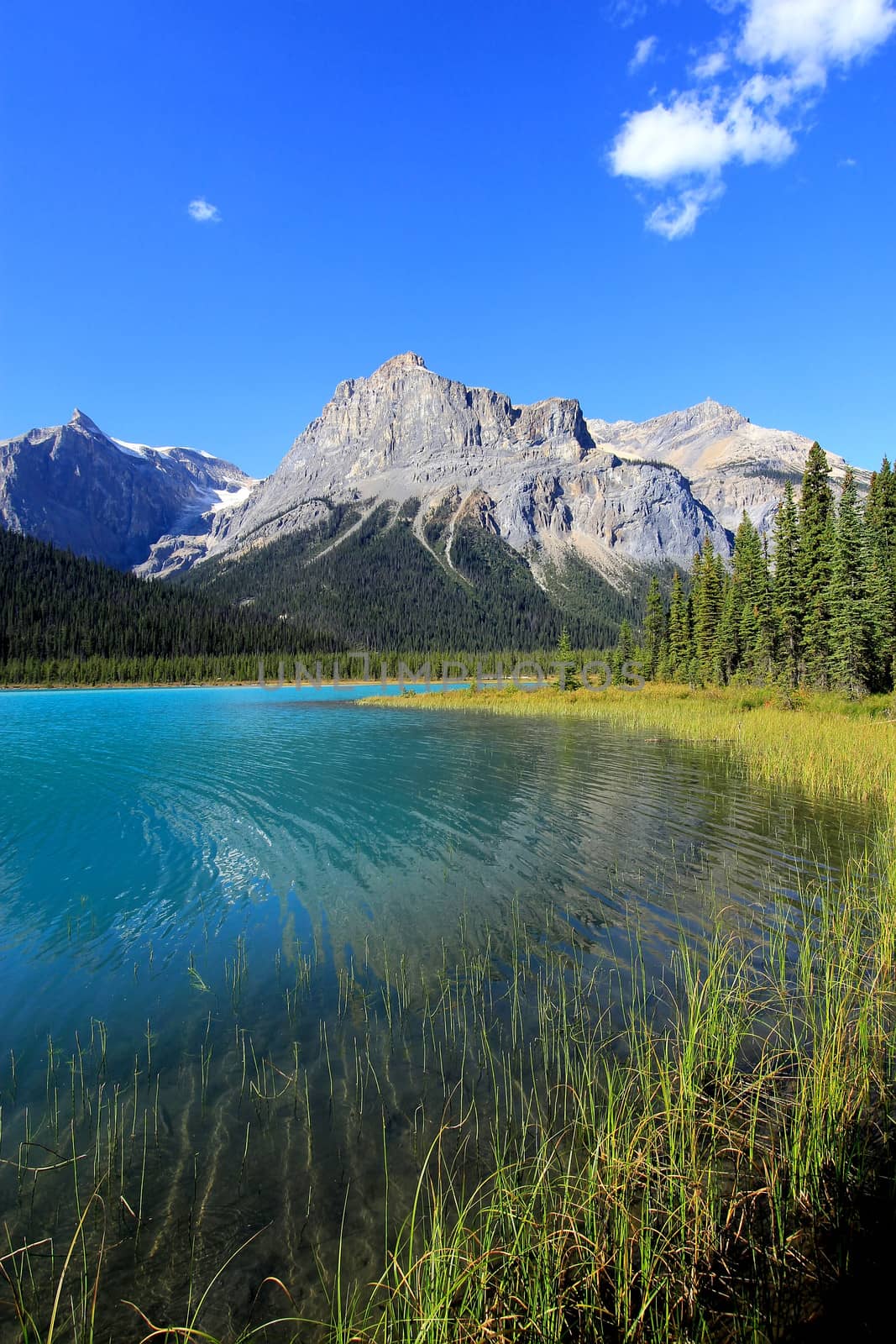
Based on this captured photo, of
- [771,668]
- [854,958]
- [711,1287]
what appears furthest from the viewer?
[771,668]

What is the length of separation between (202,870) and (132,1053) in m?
6.42

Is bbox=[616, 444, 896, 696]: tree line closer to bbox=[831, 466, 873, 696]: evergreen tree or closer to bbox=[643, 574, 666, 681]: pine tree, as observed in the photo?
bbox=[831, 466, 873, 696]: evergreen tree

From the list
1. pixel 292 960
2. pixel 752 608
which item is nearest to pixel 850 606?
pixel 752 608

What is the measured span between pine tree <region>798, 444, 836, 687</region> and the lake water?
26.2 m

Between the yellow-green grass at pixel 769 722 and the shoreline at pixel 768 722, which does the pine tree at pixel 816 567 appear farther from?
the yellow-green grass at pixel 769 722

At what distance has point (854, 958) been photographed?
768 centimetres

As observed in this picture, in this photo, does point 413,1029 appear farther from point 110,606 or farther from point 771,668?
point 110,606

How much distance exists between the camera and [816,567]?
140 feet

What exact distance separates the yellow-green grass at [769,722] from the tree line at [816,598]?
3809mm

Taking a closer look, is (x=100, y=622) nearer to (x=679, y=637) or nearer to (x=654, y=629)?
(x=654, y=629)

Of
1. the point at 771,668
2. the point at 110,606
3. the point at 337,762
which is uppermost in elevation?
the point at 110,606

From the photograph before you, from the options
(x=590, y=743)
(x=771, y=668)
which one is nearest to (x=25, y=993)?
(x=590, y=743)

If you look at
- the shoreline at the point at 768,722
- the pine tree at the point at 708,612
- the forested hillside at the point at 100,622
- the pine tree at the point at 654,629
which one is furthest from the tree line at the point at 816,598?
the forested hillside at the point at 100,622

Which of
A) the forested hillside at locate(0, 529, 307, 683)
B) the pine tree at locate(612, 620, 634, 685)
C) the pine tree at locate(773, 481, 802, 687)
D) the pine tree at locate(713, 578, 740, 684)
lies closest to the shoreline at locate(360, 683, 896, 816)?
the pine tree at locate(773, 481, 802, 687)
